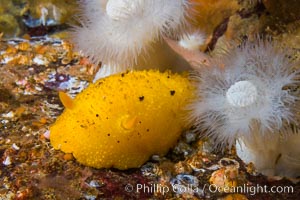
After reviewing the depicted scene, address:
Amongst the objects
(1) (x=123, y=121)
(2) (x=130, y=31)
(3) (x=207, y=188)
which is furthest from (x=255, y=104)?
(2) (x=130, y=31)

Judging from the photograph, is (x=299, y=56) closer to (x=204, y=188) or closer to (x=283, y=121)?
(x=283, y=121)

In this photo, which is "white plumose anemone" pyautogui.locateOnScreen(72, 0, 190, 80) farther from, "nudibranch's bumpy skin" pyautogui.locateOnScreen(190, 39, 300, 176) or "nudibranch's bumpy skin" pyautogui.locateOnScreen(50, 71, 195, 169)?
"nudibranch's bumpy skin" pyautogui.locateOnScreen(190, 39, 300, 176)

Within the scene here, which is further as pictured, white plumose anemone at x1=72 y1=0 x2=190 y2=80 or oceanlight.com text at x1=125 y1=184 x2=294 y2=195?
white plumose anemone at x1=72 y1=0 x2=190 y2=80

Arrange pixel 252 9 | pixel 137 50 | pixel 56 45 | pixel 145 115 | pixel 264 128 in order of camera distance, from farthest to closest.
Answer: pixel 56 45 → pixel 252 9 → pixel 137 50 → pixel 145 115 → pixel 264 128

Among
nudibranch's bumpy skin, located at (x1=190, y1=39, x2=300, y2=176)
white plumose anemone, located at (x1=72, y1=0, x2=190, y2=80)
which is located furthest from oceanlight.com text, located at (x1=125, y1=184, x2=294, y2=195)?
white plumose anemone, located at (x1=72, y1=0, x2=190, y2=80)

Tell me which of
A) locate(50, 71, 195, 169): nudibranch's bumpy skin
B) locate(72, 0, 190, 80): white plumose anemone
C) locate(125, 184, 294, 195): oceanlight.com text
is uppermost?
locate(72, 0, 190, 80): white plumose anemone

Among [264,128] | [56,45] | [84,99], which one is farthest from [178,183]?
[56,45]
